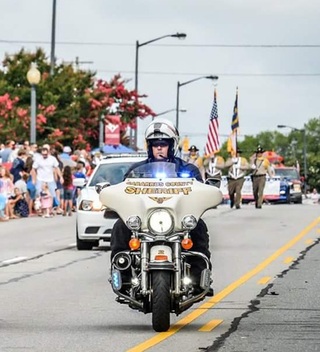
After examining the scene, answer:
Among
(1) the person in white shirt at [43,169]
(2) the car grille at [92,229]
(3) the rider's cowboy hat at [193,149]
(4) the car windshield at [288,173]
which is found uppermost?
(3) the rider's cowboy hat at [193,149]

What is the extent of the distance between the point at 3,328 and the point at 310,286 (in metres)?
5.19

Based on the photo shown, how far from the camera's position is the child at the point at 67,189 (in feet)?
122

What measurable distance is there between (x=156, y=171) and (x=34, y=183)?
926 inches

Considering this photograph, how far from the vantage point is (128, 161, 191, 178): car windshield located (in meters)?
12.3

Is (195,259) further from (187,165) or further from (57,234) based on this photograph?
(57,234)

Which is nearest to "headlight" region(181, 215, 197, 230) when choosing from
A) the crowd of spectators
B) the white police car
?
the white police car

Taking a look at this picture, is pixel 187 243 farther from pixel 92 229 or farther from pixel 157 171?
pixel 92 229

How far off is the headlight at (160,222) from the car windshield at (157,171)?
0.54 metres

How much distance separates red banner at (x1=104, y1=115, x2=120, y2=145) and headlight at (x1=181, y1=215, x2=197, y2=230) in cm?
4300

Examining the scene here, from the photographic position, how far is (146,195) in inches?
468

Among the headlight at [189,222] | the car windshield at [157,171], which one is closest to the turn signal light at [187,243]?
the headlight at [189,222]

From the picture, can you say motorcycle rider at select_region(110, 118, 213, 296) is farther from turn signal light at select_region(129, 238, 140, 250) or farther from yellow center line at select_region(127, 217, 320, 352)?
yellow center line at select_region(127, 217, 320, 352)

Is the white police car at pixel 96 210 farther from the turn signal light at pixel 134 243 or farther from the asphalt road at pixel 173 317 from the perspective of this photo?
the turn signal light at pixel 134 243

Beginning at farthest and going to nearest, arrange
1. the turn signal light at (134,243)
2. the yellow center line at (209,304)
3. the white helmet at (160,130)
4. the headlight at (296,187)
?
the headlight at (296,187), the white helmet at (160,130), the turn signal light at (134,243), the yellow center line at (209,304)
